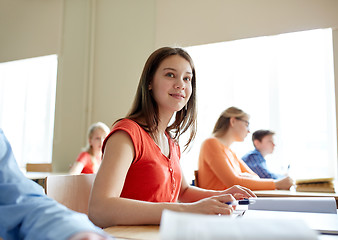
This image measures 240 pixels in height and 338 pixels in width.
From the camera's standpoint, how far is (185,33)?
3.94 m

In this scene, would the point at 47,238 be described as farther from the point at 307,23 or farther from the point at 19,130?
the point at 19,130

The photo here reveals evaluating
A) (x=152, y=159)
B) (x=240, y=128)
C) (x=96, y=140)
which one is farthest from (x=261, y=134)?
(x=152, y=159)

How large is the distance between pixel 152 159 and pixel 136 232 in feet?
1.25

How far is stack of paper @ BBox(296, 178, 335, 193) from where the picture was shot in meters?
2.19

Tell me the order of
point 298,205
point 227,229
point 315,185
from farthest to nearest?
point 315,185 → point 298,205 → point 227,229

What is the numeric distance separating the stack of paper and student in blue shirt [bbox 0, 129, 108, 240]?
1.97 metres

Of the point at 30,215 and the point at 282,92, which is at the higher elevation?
the point at 282,92

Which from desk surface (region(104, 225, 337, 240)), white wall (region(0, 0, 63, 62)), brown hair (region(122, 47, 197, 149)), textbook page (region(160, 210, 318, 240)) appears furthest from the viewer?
white wall (region(0, 0, 63, 62))

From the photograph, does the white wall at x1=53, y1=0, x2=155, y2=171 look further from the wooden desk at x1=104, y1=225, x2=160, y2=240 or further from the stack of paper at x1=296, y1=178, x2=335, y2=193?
the wooden desk at x1=104, y1=225, x2=160, y2=240

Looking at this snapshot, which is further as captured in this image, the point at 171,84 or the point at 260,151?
the point at 260,151

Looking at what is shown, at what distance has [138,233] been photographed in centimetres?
Answer: 76

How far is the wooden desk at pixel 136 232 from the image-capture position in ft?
2.34

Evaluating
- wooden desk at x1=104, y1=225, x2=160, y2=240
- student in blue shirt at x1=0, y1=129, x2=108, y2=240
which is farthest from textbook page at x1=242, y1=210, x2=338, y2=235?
student in blue shirt at x1=0, y1=129, x2=108, y2=240

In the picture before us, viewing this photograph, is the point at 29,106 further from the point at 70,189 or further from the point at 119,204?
the point at 119,204
